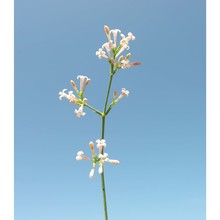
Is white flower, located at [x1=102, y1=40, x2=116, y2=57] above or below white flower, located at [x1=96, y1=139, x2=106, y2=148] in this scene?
above

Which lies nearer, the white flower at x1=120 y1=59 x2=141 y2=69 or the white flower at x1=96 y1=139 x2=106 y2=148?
the white flower at x1=96 y1=139 x2=106 y2=148

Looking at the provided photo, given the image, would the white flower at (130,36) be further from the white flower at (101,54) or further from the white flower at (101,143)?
the white flower at (101,143)

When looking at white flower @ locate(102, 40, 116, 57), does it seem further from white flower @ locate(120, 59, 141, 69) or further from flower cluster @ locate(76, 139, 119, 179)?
flower cluster @ locate(76, 139, 119, 179)

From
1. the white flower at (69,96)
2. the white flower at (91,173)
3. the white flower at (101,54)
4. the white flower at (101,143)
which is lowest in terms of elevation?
the white flower at (91,173)

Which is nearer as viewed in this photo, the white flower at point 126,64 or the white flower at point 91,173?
the white flower at point 91,173

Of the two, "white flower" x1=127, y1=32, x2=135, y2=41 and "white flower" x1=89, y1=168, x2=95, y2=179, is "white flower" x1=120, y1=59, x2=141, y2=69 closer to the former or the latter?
"white flower" x1=127, y1=32, x2=135, y2=41

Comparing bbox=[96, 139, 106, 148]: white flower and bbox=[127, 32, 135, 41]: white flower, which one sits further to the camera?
bbox=[127, 32, 135, 41]: white flower

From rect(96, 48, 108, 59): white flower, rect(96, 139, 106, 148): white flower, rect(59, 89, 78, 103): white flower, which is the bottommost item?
rect(96, 139, 106, 148): white flower

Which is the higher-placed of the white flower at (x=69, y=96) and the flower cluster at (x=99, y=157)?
the white flower at (x=69, y=96)

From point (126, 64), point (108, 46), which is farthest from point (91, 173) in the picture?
point (108, 46)
